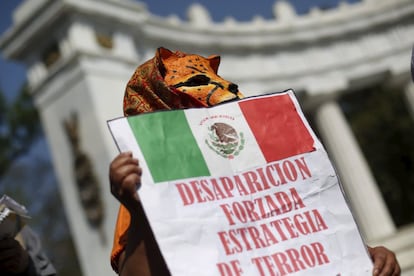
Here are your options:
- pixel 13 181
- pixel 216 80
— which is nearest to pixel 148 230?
pixel 216 80

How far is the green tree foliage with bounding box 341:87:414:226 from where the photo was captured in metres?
41.2

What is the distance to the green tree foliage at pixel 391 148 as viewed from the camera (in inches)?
1623

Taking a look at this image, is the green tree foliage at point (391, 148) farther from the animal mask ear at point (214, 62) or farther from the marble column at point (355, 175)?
→ the animal mask ear at point (214, 62)

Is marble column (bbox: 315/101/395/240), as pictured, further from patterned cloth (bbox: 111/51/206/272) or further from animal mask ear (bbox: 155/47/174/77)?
patterned cloth (bbox: 111/51/206/272)

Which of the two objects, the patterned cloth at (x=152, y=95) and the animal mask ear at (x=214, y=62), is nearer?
the patterned cloth at (x=152, y=95)

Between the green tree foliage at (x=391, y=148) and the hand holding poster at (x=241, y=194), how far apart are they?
3886 cm

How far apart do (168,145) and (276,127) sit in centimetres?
83

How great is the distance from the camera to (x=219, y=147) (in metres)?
3.70

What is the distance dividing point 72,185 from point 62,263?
2556cm

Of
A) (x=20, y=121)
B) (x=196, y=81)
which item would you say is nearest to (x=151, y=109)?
(x=196, y=81)

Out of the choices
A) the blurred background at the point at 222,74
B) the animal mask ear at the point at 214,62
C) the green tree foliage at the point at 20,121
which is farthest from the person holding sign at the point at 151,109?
the green tree foliage at the point at 20,121

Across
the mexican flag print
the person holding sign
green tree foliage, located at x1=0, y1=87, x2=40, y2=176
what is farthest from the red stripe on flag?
green tree foliage, located at x1=0, y1=87, x2=40, y2=176

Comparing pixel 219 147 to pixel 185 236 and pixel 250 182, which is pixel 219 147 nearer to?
pixel 250 182

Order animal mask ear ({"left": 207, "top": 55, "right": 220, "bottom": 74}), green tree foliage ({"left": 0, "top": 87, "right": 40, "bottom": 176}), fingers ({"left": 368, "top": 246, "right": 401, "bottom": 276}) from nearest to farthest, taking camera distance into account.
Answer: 1. fingers ({"left": 368, "top": 246, "right": 401, "bottom": 276})
2. animal mask ear ({"left": 207, "top": 55, "right": 220, "bottom": 74})
3. green tree foliage ({"left": 0, "top": 87, "right": 40, "bottom": 176})
